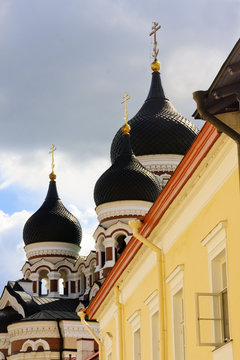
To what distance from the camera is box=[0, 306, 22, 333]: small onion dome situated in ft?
128

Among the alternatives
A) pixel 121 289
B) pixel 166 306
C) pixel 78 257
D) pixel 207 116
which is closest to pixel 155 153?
pixel 78 257

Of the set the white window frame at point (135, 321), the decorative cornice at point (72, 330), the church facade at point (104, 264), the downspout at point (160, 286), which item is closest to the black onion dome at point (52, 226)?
the church facade at point (104, 264)

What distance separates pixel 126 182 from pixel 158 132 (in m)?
4.36

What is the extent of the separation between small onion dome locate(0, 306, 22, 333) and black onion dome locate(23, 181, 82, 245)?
147 inches

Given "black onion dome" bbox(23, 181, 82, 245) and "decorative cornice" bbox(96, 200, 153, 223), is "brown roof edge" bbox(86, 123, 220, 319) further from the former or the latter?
"black onion dome" bbox(23, 181, 82, 245)

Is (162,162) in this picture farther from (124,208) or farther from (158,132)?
(124,208)

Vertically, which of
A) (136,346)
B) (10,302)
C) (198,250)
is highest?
(10,302)

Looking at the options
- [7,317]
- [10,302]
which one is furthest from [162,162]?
[7,317]

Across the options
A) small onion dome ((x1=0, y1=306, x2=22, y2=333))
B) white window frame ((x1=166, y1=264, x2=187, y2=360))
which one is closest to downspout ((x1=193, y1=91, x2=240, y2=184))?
white window frame ((x1=166, y1=264, x2=187, y2=360))

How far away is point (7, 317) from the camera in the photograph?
39.5 metres

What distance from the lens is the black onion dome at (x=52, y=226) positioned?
136 ft

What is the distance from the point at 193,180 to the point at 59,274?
33356 millimetres

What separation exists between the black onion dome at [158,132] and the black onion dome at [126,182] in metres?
A: 2.06

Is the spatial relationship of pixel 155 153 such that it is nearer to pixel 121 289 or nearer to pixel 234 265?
pixel 121 289
